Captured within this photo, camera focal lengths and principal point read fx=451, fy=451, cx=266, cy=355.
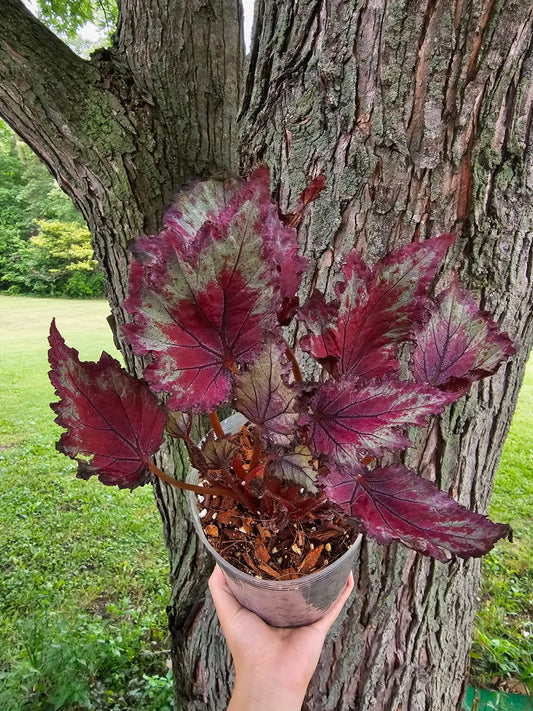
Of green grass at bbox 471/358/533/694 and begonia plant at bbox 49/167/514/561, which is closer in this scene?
begonia plant at bbox 49/167/514/561

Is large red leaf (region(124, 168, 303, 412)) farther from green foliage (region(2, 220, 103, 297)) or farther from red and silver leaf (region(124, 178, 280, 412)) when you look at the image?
green foliage (region(2, 220, 103, 297))

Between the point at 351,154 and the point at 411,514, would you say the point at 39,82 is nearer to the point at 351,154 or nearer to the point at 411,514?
the point at 351,154

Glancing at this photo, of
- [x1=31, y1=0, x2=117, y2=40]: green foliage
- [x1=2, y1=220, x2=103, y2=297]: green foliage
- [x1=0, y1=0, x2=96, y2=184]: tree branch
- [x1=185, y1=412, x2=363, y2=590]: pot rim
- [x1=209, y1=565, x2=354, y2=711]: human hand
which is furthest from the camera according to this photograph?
[x1=2, y1=220, x2=103, y2=297]: green foliage

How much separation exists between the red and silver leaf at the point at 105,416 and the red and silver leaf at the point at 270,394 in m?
0.14

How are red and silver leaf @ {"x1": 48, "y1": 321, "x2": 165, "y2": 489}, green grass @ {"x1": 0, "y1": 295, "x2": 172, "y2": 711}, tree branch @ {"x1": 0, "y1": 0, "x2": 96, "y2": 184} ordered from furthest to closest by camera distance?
green grass @ {"x1": 0, "y1": 295, "x2": 172, "y2": 711} → tree branch @ {"x1": 0, "y1": 0, "x2": 96, "y2": 184} → red and silver leaf @ {"x1": 48, "y1": 321, "x2": 165, "y2": 489}

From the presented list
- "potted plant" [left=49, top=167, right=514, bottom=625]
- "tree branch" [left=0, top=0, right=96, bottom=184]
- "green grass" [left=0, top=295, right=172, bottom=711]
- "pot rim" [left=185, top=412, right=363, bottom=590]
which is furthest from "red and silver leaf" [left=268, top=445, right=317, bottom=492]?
"green grass" [left=0, top=295, right=172, bottom=711]

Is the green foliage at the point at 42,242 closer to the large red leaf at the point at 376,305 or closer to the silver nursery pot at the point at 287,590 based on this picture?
the silver nursery pot at the point at 287,590

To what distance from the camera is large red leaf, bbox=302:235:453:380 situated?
58cm

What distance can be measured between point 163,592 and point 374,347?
2.64 meters

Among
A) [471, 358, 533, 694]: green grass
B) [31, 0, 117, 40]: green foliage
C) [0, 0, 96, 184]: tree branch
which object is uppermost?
[31, 0, 117, 40]: green foliage

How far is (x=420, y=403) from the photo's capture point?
47cm

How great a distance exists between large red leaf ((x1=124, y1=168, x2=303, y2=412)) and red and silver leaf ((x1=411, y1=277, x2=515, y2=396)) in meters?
0.26

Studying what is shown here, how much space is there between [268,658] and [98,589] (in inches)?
92.2

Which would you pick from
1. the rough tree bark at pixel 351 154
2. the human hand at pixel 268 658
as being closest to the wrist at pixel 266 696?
the human hand at pixel 268 658
